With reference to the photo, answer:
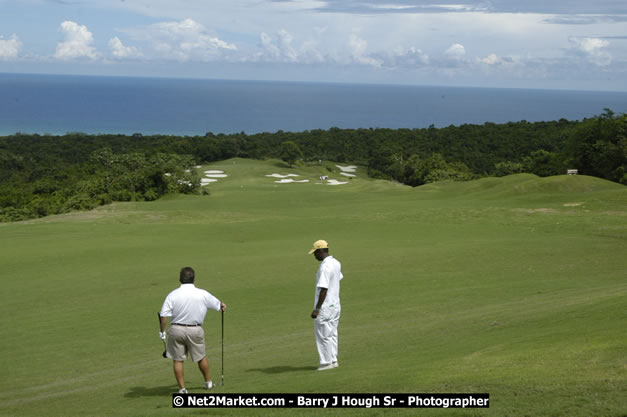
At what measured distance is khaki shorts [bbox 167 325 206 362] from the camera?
972 cm

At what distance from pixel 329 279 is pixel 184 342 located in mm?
2679

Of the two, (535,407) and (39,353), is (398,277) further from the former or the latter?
(535,407)

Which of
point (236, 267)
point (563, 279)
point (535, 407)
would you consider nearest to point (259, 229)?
point (236, 267)

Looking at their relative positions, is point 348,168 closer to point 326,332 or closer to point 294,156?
point 294,156

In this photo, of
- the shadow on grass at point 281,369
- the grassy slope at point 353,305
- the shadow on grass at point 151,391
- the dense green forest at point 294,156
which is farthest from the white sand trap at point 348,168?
the shadow on grass at point 151,391

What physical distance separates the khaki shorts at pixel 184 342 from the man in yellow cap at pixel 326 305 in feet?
6.83

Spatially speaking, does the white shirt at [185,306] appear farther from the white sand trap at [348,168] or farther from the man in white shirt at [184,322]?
the white sand trap at [348,168]

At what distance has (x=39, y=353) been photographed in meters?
13.7

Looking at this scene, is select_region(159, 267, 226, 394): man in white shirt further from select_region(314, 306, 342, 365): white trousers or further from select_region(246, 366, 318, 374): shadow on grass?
select_region(314, 306, 342, 365): white trousers

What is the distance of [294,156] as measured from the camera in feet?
336

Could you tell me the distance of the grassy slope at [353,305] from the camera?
A: 884cm

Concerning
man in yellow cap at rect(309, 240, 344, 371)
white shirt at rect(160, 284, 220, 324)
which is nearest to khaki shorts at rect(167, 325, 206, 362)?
white shirt at rect(160, 284, 220, 324)

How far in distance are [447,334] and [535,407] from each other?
248 inches

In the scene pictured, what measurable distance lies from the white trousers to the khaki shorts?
209cm
